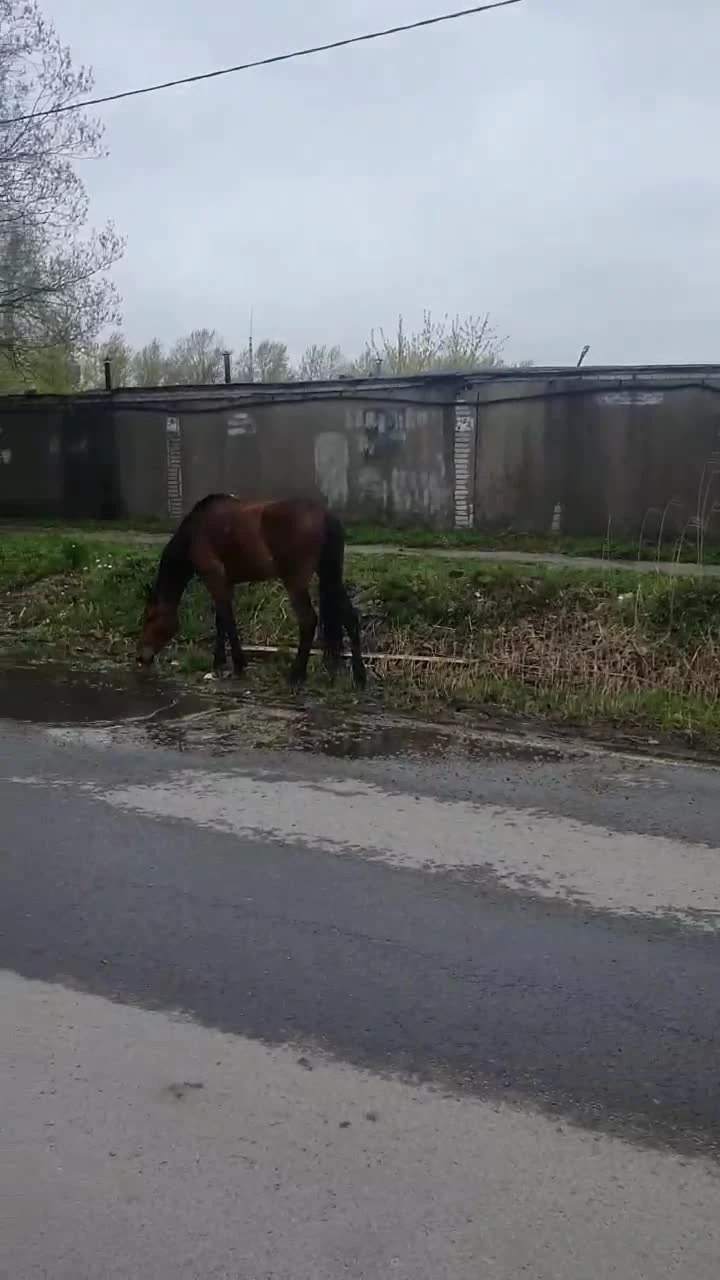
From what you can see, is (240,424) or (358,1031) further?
(240,424)

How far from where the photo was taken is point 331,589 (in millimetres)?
10047

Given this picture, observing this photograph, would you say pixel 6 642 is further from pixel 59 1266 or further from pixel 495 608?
pixel 59 1266

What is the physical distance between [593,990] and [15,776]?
4130 millimetres

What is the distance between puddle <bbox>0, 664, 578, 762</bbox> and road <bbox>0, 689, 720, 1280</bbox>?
970mm

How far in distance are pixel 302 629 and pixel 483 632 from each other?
75.7 inches

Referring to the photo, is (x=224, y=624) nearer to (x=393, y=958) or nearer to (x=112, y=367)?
(x=393, y=958)

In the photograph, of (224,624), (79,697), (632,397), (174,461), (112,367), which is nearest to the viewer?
(79,697)

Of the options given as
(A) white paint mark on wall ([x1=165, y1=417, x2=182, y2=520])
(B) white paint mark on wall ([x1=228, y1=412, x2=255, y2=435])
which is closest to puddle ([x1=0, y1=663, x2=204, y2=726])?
(B) white paint mark on wall ([x1=228, y1=412, x2=255, y2=435])

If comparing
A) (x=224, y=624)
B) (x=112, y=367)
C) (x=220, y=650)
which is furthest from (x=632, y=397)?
(x=112, y=367)

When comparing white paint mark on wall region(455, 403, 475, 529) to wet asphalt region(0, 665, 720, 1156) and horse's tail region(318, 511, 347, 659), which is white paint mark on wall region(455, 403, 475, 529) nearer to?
horse's tail region(318, 511, 347, 659)

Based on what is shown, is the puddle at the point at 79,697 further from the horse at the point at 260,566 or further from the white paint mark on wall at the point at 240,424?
the white paint mark on wall at the point at 240,424

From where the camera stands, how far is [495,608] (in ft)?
37.3

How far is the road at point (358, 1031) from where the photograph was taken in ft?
9.36

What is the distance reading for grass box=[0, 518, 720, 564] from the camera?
48.9 feet
